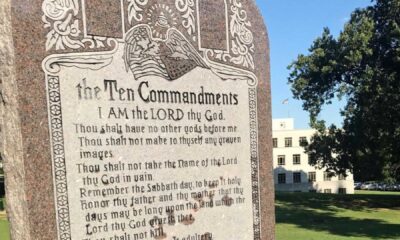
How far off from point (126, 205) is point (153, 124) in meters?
0.71

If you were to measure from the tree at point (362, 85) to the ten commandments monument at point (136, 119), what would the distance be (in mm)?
19311

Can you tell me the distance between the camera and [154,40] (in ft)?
13.2

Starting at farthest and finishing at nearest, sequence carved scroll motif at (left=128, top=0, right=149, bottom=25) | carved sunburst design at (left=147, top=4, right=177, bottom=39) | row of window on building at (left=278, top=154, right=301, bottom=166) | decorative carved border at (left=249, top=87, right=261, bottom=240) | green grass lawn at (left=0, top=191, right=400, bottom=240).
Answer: row of window on building at (left=278, top=154, right=301, bottom=166) → green grass lawn at (left=0, top=191, right=400, bottom=240) → decorative carved border at (left=249, top=87, right=261, bottom=240) → carved sunburst design at (left=147, top=4, right=177, bottom=39) → carved scroll motif at (left=128, top=0, right=149, bottom=25)

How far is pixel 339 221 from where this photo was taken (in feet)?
66.1

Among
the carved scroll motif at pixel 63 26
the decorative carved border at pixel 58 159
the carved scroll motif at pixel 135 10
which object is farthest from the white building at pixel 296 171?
the decorative carved border at pixel 58 159

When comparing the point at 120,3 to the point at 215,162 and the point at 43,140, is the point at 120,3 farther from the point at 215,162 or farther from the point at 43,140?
the point at 215,162

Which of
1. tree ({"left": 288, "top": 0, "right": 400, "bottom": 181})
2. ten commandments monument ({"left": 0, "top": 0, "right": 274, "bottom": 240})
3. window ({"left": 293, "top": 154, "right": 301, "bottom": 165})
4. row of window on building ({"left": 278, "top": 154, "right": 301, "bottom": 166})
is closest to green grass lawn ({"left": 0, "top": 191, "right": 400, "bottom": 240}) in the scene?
tree ({"left": 288, "top": 0, "right": 400, "bottom": 181})

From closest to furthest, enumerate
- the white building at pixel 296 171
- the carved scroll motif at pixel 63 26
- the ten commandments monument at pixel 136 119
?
1. the ten commandments monument at pixel 136 119
2. the carved scroll motif at pixel 63 26
3. the white building at pixel 296 171

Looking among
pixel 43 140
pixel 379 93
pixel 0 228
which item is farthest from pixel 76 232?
pixel 379 93

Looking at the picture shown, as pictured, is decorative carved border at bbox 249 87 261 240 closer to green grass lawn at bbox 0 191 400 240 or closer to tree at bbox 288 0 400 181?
green grass lawn at bbox 0 191 400 240

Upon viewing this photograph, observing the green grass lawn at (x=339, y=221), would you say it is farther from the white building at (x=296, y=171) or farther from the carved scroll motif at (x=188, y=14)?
the white building at (x=296, y=171)

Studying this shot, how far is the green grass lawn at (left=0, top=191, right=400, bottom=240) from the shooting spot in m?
15.3

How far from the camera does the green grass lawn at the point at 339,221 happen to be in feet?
50.1

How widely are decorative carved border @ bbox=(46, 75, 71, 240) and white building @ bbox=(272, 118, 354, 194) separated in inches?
2880
